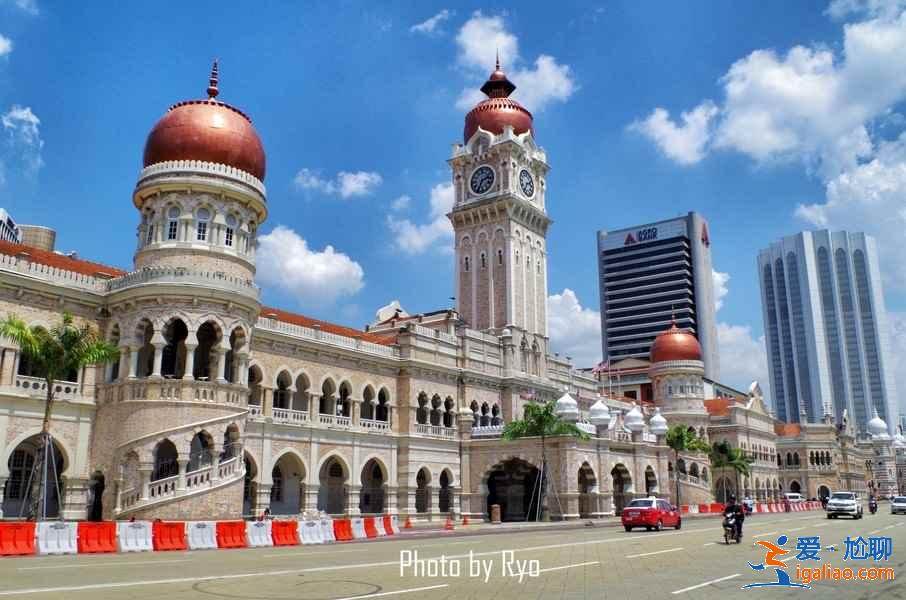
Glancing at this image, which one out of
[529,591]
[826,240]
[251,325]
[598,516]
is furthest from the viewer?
[826,240]

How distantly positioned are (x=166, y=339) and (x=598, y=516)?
25.4 meters

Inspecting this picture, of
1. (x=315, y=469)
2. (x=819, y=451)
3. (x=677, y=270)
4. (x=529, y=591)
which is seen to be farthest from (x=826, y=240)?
(x=529, y=591)

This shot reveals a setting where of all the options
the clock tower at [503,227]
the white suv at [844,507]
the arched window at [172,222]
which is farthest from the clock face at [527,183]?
the arched window at [172,222]

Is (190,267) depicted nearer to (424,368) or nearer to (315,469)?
(315,469)

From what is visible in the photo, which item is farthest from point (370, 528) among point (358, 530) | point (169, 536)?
point (169, 536)

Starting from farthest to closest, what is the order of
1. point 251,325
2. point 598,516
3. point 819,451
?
1. point 819,451
2. point 598,516
3. point 251,325

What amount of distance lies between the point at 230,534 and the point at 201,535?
873 millimetres

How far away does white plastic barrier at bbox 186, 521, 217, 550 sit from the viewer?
23.1 meters

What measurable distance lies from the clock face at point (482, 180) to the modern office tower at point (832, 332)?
13763cm

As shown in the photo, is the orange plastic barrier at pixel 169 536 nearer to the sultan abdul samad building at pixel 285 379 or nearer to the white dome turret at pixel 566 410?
the sultan abdul samad building at pixel 285 379

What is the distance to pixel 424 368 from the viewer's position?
155ft

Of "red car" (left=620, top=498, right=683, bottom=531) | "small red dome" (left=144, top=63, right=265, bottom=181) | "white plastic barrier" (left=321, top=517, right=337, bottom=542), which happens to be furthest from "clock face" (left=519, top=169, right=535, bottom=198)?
"white plastic barrier" (left=321, top=517, right=337, bottom=542)

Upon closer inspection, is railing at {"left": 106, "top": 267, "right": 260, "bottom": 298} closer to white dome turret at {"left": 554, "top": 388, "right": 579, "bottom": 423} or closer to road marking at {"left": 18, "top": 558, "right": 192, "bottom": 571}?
road marking at {"left": 18, "top": 558, "right": 192, "bottom": 571}

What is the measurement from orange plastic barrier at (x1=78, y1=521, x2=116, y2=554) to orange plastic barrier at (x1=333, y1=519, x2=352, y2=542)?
7.88 m
